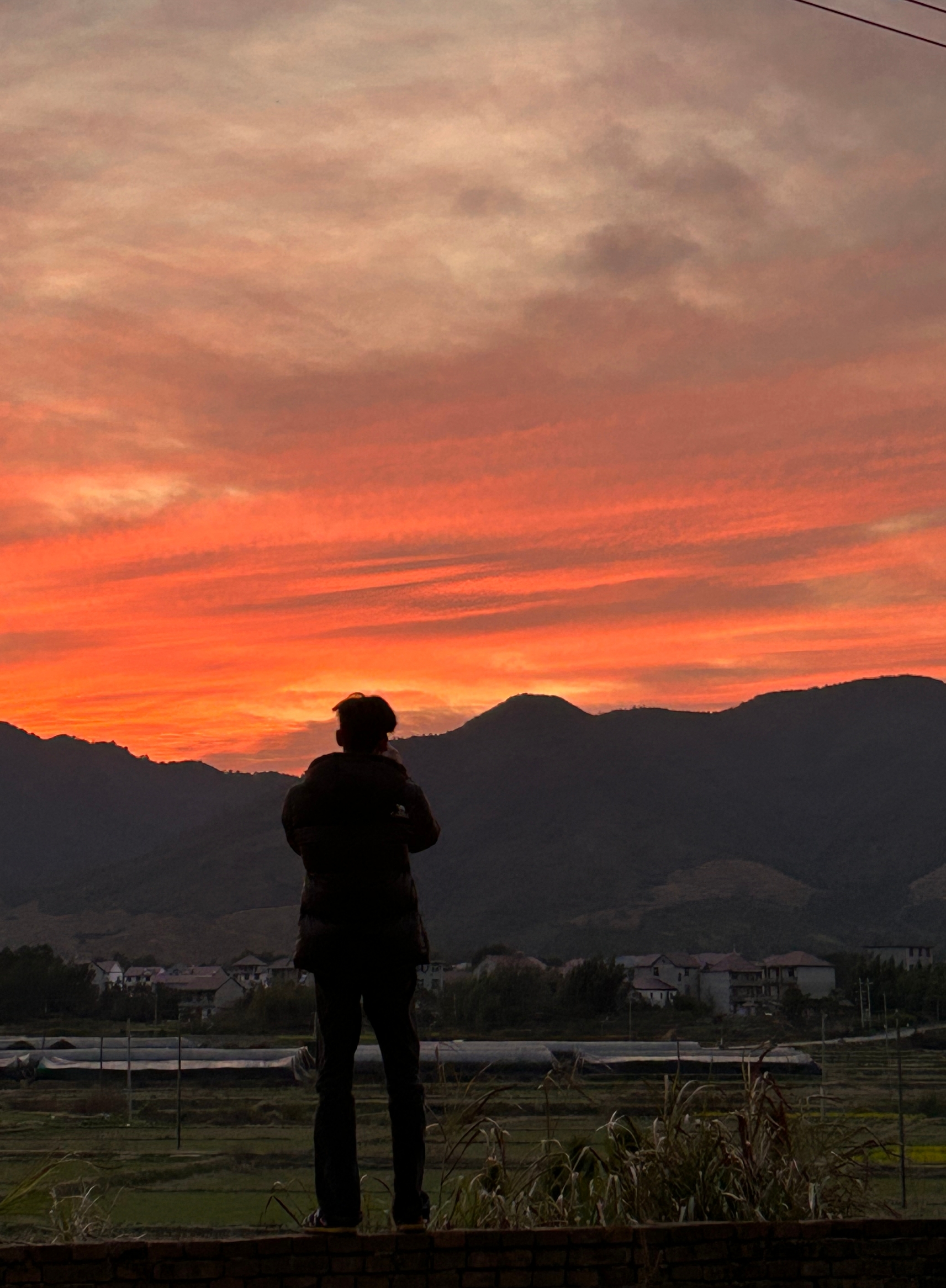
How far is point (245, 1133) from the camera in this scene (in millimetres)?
51562

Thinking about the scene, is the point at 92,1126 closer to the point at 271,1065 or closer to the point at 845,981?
the point at 271,1065

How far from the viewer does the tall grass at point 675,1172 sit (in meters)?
8.39

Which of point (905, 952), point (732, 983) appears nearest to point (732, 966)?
point (732, 983)

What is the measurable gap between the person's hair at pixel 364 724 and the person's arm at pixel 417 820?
0.31 m

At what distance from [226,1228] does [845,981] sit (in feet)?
372

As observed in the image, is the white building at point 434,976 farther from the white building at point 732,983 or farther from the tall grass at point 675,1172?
the tall grass at point 675,1172

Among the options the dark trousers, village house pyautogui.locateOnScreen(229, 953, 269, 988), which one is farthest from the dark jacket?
village house pyautogui.locateOnScreen(229, 953, 269, 988)

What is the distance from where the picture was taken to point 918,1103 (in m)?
54.9

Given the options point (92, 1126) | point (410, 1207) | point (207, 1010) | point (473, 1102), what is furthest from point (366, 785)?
point (207, 1010)

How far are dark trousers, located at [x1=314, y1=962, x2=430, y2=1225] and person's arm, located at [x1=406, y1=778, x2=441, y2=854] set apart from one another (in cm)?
60

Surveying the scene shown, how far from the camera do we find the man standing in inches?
283

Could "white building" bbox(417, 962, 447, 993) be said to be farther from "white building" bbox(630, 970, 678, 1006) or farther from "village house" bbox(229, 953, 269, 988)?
"white building" bbox(630, 970, 678, 1006)

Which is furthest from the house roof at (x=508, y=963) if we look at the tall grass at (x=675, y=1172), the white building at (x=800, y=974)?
the tall grass at (x=675, y=1172)

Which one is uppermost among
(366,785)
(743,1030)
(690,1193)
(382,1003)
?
(366,785)
